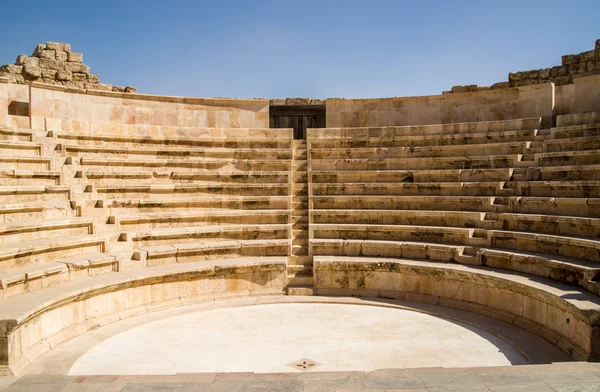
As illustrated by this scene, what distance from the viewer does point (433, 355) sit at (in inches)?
285

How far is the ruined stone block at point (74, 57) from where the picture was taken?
15.0 meters

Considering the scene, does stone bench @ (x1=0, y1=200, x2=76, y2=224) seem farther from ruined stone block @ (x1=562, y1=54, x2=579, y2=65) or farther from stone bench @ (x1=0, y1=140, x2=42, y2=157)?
ruined stone block @ (x1=562, y1=54, x2=579, y2=65)

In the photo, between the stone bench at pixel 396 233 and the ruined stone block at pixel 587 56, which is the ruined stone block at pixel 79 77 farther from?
the ruined stone block at pixel 587 56

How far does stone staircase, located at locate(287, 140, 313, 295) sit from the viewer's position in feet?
35.9

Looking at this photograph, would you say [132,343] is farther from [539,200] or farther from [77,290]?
[539,200]

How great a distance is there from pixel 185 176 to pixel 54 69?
5.85 metres

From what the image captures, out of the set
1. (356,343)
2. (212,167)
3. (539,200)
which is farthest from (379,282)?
(212,167)

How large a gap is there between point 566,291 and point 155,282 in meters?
7.21

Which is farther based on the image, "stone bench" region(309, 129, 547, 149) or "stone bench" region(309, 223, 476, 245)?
"stone bench" region(309, 129, 547, 149)

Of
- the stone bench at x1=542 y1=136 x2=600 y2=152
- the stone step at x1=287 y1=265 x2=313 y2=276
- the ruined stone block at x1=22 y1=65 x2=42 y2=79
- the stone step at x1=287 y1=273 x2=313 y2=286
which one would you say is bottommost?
the stone step at x1=287 y1=273 x2=313 y2=286

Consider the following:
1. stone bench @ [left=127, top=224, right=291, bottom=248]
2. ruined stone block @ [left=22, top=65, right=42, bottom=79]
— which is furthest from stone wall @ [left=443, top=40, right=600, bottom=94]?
ruined stone block @ [left=22, top=65, right=42, bottom=79]

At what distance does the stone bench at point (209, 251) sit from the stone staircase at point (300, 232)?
335mm

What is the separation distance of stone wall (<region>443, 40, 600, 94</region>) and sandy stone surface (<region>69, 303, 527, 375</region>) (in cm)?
925

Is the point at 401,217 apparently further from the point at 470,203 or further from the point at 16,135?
the point at 16,135
